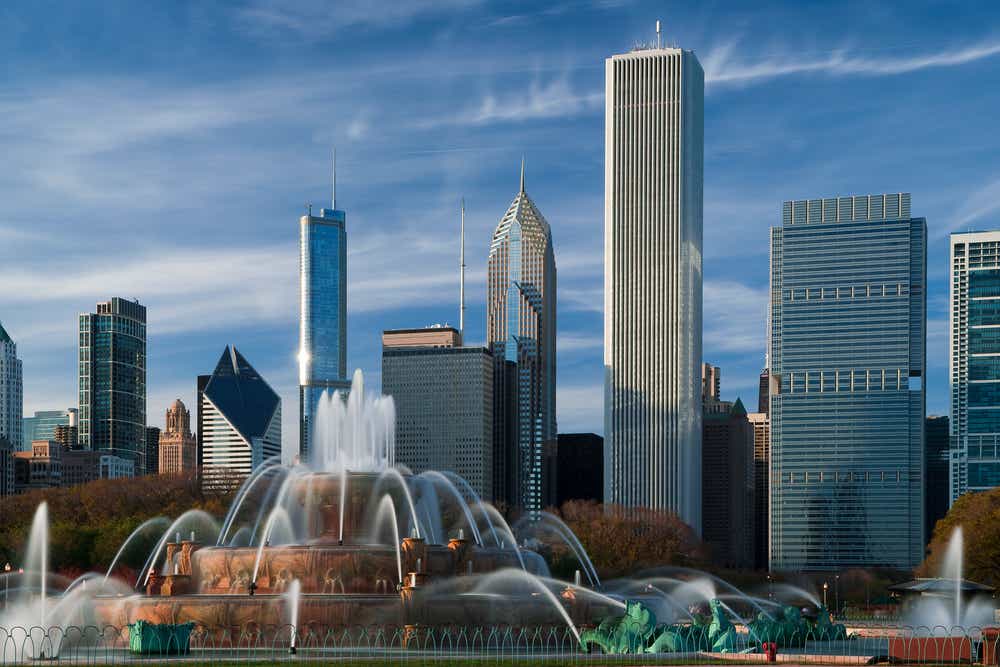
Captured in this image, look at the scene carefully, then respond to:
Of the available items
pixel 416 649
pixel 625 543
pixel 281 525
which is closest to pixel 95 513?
pixel 625 543

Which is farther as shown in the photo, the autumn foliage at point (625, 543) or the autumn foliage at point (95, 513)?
the autumn foliage at point (625, 543)

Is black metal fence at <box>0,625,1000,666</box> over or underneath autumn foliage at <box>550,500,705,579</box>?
over

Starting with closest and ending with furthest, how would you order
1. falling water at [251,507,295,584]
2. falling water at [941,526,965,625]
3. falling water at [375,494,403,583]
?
falling water at [375,494,403,583] < falling water at [251,507,295,584] < falling water at [941,526,965,625]

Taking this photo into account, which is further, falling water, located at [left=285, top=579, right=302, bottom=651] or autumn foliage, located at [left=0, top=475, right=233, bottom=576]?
autumn foliage, located at [left=0, top=475, right=233, bottom=576]

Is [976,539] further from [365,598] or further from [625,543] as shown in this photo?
[365,598]

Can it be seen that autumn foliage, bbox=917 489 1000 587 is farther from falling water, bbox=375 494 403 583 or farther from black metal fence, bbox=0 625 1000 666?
black metal fence, bbox=0 625 1000 666

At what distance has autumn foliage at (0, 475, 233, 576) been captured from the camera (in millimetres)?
93062

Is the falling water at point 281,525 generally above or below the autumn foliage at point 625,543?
above

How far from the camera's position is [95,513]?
113m

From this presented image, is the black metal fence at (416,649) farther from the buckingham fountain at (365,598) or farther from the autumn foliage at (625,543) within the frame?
the autumn foliage at (625,543)

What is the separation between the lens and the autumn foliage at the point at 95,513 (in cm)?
Answer: 9306

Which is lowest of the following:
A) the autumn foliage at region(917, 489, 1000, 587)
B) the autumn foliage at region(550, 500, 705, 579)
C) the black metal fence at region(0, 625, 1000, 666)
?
the autumn foliage at region(550, 500, 705, 579)

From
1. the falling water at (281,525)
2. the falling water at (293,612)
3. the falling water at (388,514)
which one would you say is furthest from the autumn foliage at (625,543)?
the falling water at (293,612)

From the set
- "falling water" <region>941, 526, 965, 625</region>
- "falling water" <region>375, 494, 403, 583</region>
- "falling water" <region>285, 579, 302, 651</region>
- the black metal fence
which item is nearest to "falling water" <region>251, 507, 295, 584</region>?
"falling water" <region>375, 494, 403, 583</region>
